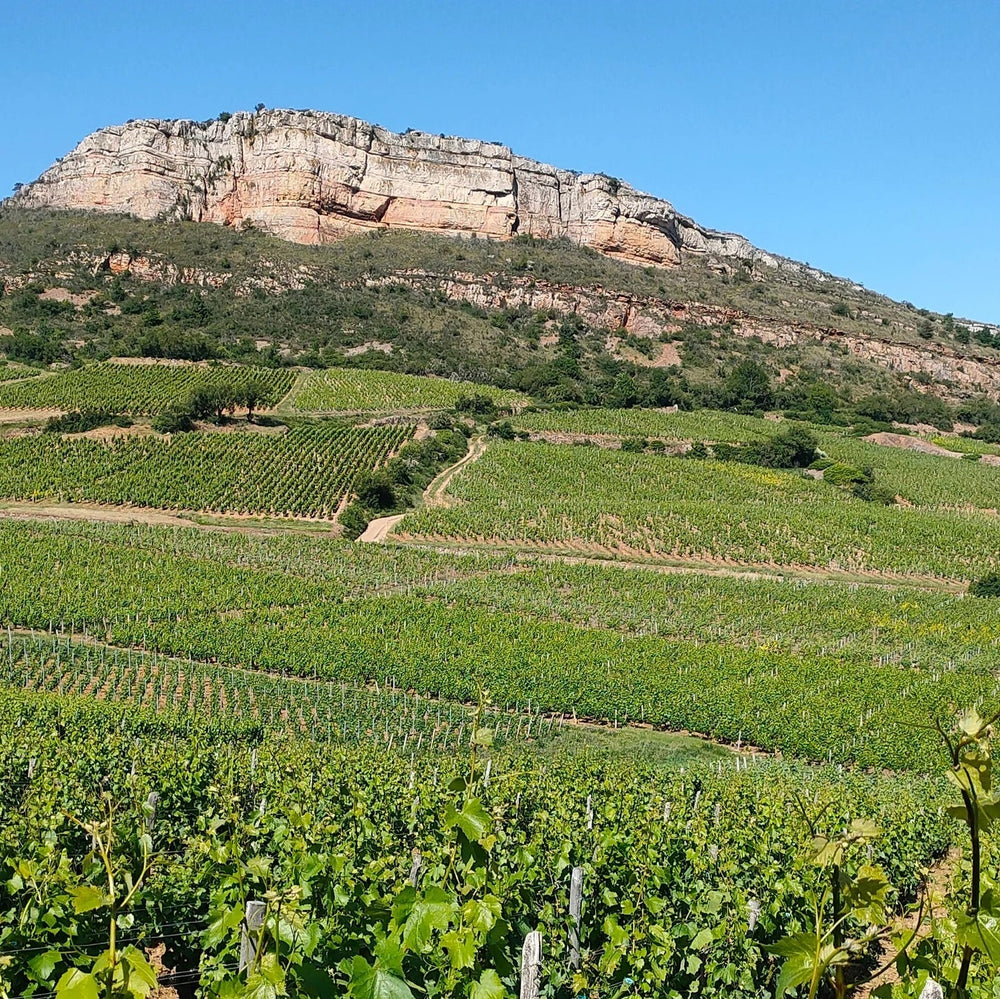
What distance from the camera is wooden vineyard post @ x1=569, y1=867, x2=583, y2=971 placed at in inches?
223

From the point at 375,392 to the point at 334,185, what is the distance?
53343mm

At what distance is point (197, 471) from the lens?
49.6 meters

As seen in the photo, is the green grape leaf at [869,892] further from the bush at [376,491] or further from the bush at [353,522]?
the bush at [376,491]

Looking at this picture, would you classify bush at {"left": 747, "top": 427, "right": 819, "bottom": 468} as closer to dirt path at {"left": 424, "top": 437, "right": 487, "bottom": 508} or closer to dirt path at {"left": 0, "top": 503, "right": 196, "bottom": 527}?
dirt path at {"left": 424, "top": 437, "right": 487, "bottom": 508}

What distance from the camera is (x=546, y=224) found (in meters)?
122

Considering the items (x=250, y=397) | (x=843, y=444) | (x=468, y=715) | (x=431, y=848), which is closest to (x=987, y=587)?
(x=468, y=715)

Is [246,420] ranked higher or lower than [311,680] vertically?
higher

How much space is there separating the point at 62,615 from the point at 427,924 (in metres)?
27.5

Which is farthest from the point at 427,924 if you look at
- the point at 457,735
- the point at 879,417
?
the point at 879,417

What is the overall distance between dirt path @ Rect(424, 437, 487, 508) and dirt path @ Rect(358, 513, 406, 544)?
2376 mm

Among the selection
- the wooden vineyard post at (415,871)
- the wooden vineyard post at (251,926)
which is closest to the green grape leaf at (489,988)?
the wooden vineyard post at (251,926)

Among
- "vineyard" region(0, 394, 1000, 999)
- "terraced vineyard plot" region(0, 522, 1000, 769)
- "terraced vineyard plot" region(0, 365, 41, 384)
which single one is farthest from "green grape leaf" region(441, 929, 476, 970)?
"terraced vineyard plot" region(0, 365, 41, 384)

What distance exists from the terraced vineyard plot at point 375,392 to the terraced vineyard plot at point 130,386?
6.65ft

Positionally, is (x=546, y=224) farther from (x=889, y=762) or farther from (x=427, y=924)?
(x=427, y=924)
